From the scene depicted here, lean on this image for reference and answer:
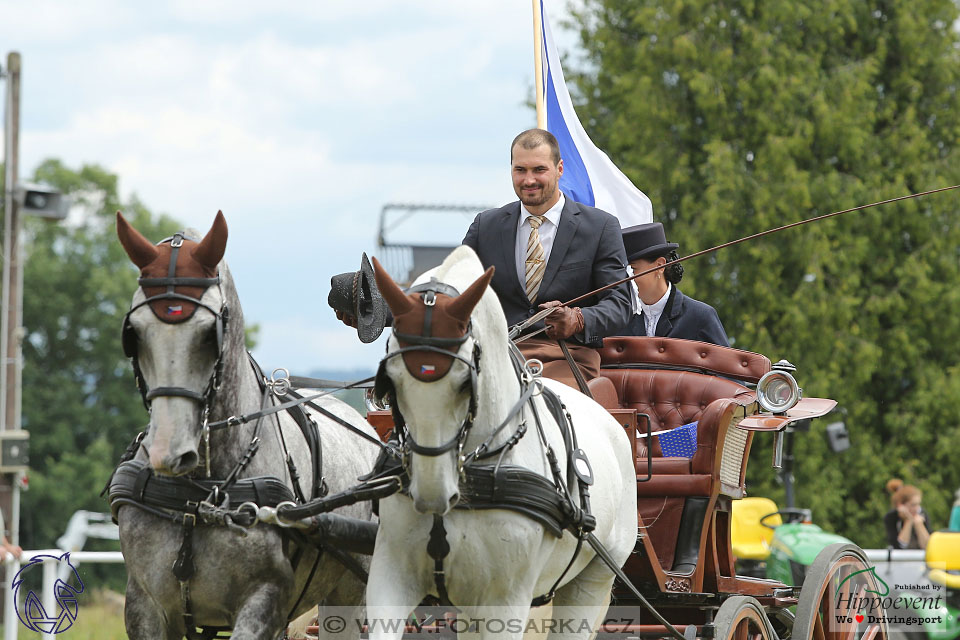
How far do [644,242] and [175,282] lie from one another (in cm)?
353

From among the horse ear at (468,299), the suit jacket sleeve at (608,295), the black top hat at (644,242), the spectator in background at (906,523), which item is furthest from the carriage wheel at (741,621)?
the spectator in background at (906,523)

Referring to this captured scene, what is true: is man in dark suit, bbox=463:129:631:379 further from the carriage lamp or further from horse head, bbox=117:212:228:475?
horse head, bbox=117:212:228:475

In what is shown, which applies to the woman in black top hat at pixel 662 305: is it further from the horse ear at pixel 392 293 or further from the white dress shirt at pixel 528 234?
the horse ear at pixel 392 293

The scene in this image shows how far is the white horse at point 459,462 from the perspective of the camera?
12.8ft

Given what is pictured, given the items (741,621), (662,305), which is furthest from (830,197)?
(741,621)

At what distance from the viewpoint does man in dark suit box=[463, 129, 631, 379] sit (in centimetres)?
542

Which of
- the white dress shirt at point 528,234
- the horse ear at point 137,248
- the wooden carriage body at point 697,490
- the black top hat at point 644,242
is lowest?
the wooden carriage body at point 697,490

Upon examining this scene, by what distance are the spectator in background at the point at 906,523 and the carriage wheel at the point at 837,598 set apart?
5.70m

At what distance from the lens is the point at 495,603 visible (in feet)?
13.9

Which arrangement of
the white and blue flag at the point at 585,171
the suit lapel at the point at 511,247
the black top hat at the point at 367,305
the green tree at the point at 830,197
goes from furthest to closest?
the green tree at the point at 830,197 → the white and blue flag at the point at 585,171 → the suit lapel at the point at 511,247 → the black top hat at the point at 367,305

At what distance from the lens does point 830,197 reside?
16.5 metres

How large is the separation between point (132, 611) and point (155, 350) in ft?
3.48

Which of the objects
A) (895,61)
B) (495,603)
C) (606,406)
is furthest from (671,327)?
(895,61)

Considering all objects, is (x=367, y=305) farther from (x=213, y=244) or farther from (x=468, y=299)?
(x=468, y=299)
